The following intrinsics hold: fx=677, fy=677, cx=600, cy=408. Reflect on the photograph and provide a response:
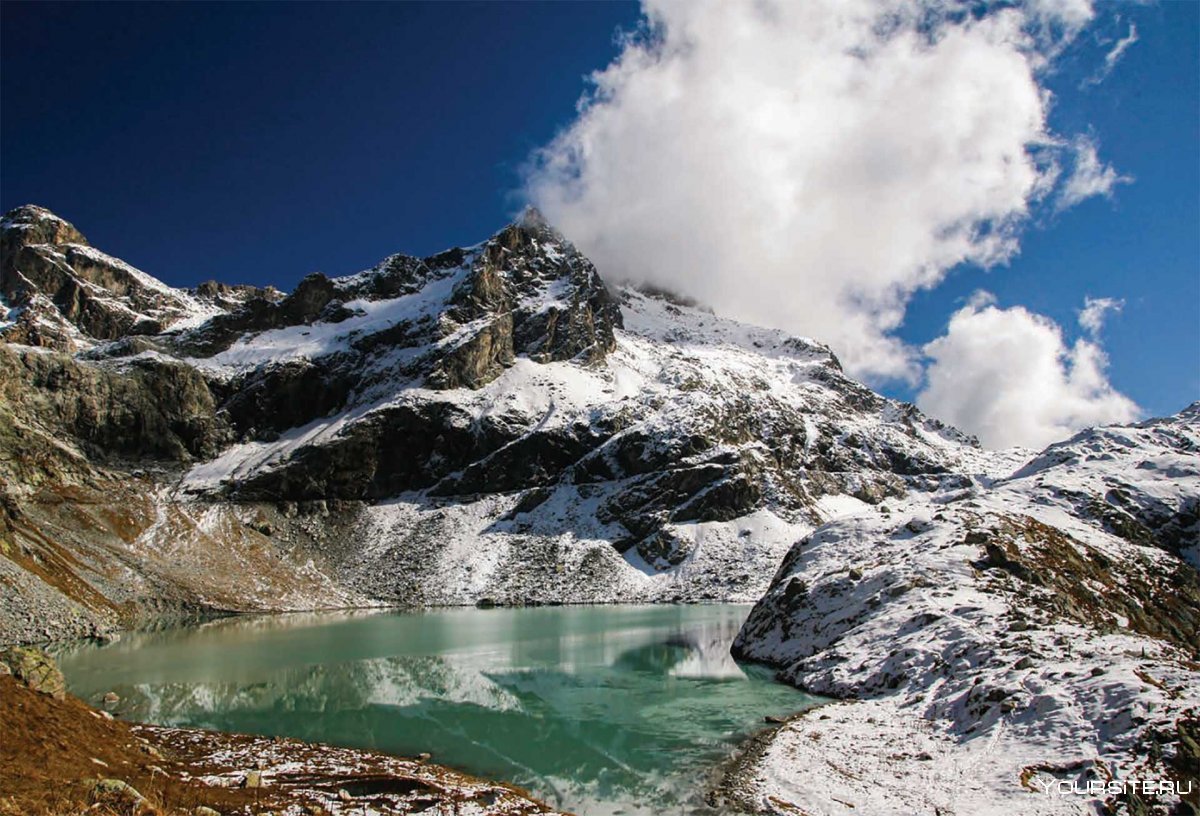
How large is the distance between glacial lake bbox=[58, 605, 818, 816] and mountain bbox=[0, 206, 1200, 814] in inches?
133

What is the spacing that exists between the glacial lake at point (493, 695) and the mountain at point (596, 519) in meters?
3.39

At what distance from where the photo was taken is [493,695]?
3872cm

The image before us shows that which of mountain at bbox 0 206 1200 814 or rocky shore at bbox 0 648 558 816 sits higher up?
mountain at bbox 0 206 1200 814

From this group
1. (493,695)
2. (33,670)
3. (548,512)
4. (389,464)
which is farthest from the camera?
(389,464)

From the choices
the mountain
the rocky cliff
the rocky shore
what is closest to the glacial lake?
the rocky shore

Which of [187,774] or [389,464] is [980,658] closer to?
[187,774]

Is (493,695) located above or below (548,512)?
below

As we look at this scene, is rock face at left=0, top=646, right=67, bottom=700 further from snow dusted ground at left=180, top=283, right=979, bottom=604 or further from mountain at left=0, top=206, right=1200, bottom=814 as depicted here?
snow dusted ground at left=180, top=283, right=979, bottom=604

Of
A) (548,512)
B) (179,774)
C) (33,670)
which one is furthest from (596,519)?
(179,774)

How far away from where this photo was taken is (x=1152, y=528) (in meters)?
64.8

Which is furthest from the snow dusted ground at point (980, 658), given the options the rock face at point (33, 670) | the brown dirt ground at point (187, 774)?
the rock face at point (33, 670)

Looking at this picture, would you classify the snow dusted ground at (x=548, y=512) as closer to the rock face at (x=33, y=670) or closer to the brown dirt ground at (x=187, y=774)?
the rock face at (x=33, y=670)

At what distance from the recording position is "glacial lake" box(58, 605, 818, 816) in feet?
82.7

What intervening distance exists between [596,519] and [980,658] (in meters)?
103
